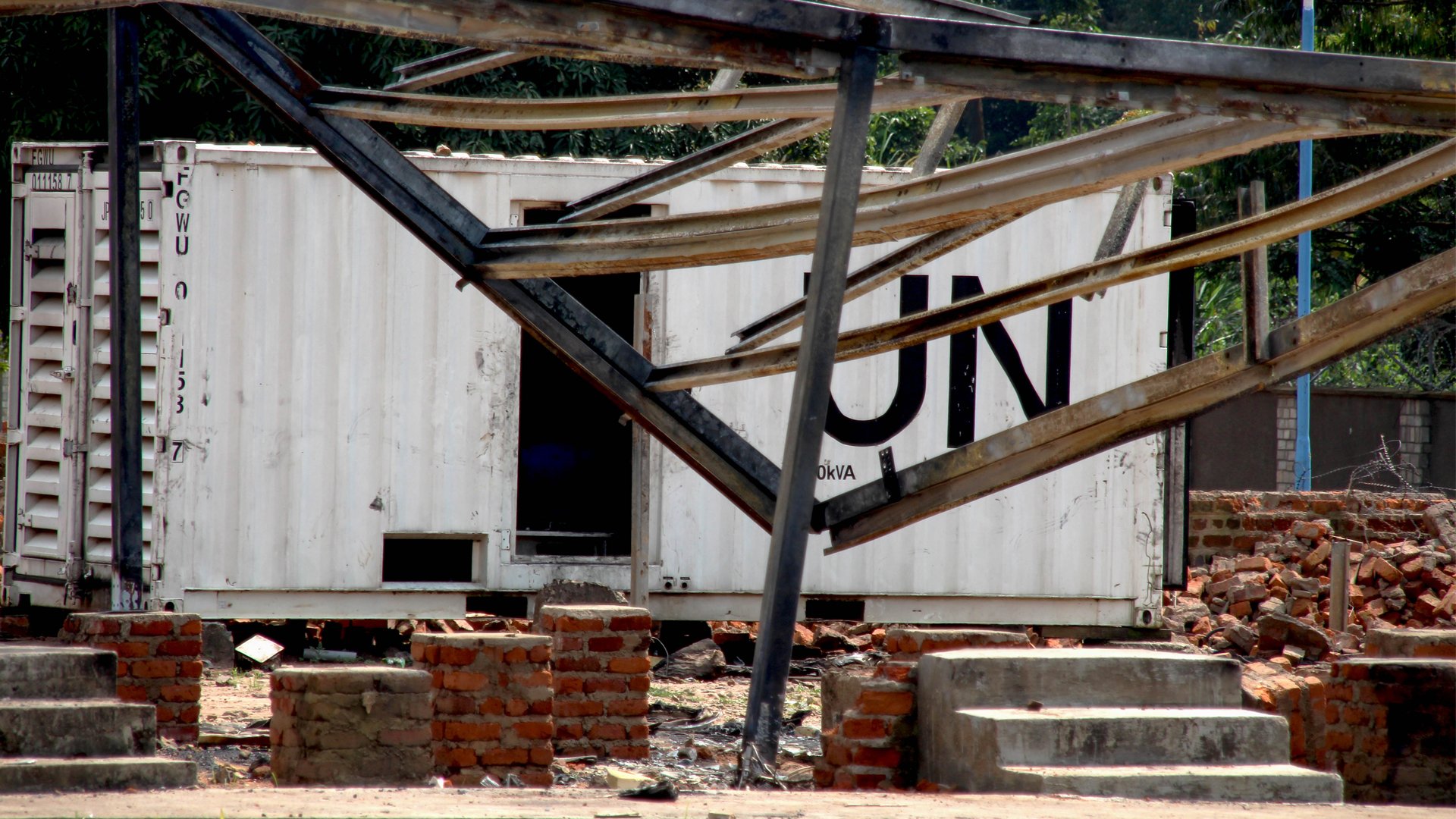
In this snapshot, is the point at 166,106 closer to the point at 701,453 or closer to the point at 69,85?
the point at 69,85

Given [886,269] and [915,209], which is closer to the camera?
[915,209]

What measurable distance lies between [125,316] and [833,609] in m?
4.99

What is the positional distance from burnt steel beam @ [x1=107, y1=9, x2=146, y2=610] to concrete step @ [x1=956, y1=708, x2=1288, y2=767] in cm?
387

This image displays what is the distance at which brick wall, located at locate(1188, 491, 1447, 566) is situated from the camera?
14750mm

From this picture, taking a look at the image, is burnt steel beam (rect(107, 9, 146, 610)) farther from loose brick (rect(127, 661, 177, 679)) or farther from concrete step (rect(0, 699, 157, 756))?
concrete step (rect(0, 699, 157, 756))

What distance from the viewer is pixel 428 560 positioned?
10492 millimetres

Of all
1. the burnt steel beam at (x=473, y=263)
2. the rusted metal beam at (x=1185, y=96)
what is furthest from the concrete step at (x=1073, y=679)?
the rusted metal beam at (x=1185, y=96)

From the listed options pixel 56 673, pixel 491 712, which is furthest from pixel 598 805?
pixel 56 673

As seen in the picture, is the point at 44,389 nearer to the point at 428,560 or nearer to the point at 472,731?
the point at 428,560

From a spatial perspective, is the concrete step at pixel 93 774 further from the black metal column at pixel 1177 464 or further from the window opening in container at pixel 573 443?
the black metal column at pixel 1177 464

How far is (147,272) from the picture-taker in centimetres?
958

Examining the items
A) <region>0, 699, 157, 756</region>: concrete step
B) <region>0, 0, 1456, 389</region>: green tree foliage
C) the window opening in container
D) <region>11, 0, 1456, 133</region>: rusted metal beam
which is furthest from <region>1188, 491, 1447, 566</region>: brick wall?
<region>0, 699, 157, 756</region>: concrete step

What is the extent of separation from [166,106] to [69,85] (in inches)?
37.6

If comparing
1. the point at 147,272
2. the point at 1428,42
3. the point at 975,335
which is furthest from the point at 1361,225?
the point at 147,272
